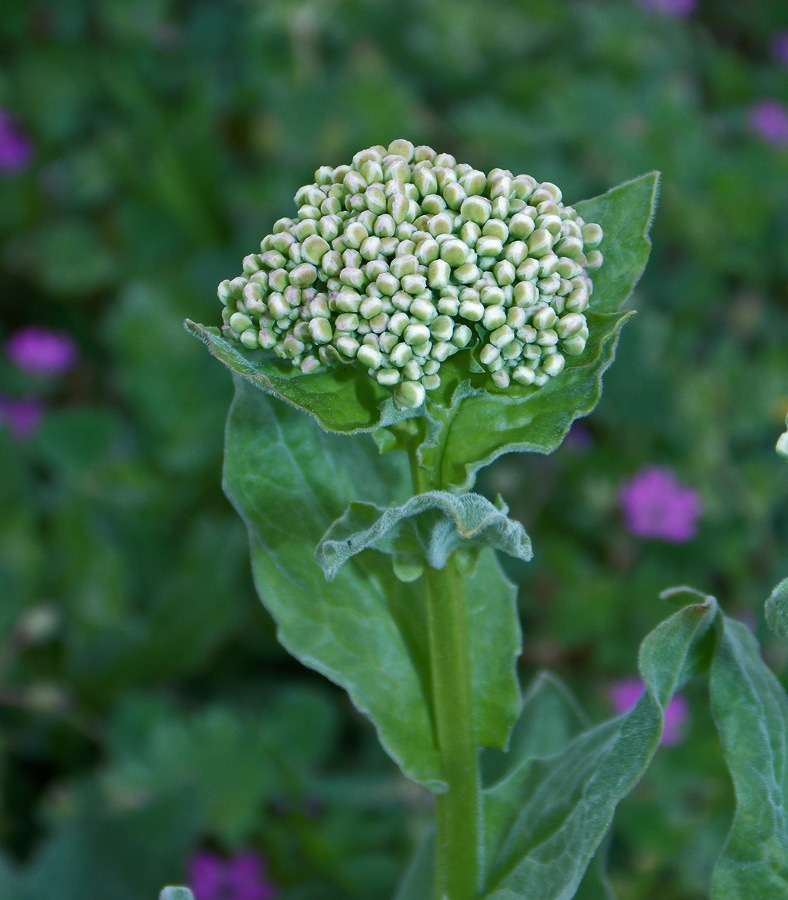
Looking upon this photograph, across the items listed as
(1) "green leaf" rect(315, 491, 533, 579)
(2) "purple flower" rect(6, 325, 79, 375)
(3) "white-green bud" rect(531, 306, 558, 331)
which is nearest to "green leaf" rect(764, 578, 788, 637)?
(1) "green leaf" rect(315, 491, 533, 579)

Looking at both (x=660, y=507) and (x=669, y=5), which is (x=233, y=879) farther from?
(x=669, y=5)

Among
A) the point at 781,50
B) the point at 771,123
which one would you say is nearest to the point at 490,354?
the point at 771,123

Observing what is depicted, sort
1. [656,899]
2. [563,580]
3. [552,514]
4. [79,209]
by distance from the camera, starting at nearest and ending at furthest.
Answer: [656,899] < [563,580] < [552,514] < [79,209]

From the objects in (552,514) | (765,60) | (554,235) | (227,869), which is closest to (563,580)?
(552,514)

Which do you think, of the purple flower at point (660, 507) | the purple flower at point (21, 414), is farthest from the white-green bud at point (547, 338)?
the purple flower at point (21, 414)

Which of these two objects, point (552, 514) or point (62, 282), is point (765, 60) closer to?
point (552, 514)

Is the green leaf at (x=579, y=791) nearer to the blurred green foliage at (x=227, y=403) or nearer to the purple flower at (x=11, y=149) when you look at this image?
the blurred green foliage at (x=227, y=403)
